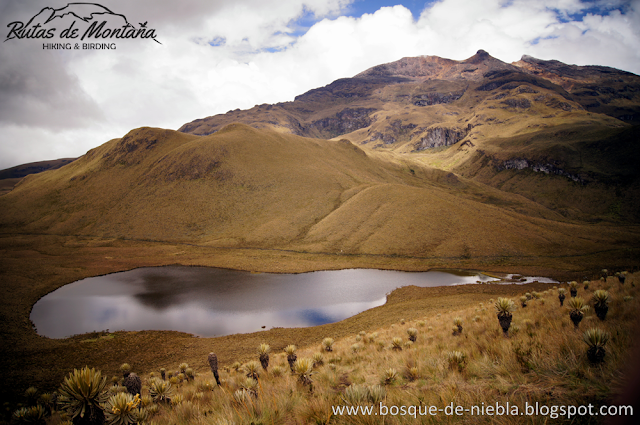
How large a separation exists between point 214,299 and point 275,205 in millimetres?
48536

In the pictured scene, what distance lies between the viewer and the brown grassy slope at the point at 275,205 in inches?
2083

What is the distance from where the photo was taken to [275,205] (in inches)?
3088

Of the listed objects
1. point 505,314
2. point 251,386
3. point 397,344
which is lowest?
point 397,344

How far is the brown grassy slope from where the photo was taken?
174 ft

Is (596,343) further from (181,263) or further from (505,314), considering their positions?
(181,263)

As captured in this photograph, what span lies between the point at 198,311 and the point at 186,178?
2891 inches

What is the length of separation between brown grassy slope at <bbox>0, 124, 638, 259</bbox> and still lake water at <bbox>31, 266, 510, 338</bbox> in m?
14.8

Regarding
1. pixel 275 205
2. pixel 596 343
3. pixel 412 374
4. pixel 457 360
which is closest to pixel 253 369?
pixel 412 374

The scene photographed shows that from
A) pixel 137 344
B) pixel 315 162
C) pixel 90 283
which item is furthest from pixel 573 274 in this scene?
pixel 315 162

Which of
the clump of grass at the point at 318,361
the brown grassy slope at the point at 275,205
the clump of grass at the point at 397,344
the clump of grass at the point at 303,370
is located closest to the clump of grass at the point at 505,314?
the clump of grass at the point at 397,344

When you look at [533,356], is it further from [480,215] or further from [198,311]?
[480,215]

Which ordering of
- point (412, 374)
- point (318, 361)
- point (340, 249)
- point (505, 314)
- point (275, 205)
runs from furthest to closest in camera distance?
1. point (275, 205)
2. point (340, 249)
3. point (318, 361)
4. point (505, 314)
5. point (412, 374)

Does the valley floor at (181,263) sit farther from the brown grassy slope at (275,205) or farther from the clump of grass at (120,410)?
the clump of grass at (120,410)

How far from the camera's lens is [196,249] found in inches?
2325
